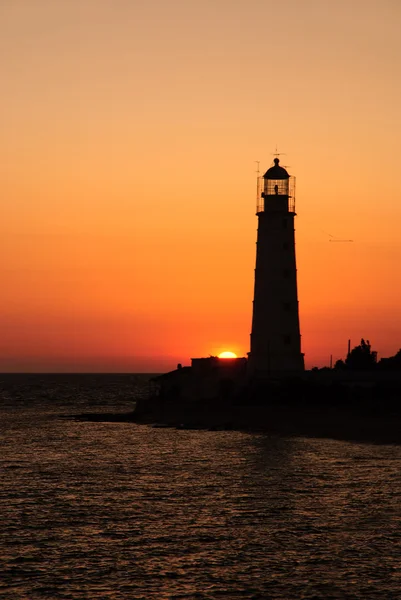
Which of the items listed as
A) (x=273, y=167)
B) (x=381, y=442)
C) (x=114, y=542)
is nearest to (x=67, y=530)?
(x=114, y=542)

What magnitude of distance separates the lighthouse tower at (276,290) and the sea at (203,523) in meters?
18.7

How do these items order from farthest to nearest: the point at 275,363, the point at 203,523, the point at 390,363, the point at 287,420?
1. the point at 390,363
2. the point at 275,363
3. the point at 287,420
4. the point at 203,523

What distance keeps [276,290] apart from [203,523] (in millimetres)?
44213

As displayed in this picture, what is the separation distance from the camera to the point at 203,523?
31.2 meters

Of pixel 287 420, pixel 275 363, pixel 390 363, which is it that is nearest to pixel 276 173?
pixel 275 363

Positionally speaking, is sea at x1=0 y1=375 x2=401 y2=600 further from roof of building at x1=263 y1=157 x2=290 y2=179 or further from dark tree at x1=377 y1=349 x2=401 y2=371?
dark tree at x1=377 y1=349 x2=401 y2=371

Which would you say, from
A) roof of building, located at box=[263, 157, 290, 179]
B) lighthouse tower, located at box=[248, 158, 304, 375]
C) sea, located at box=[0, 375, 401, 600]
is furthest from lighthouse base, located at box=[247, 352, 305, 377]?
sea, located at box=[0, 375, 401, 600]

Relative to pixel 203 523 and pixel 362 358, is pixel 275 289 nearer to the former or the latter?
pixel 362 358

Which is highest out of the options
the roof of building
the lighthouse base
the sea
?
the roof of building

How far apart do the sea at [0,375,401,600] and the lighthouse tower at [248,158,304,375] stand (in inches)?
736

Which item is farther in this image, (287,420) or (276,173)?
(276,173)

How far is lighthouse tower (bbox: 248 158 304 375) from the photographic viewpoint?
7406cm

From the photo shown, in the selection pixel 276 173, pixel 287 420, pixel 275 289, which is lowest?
pixel 287 420

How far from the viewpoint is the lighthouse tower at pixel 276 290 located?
243 ft
